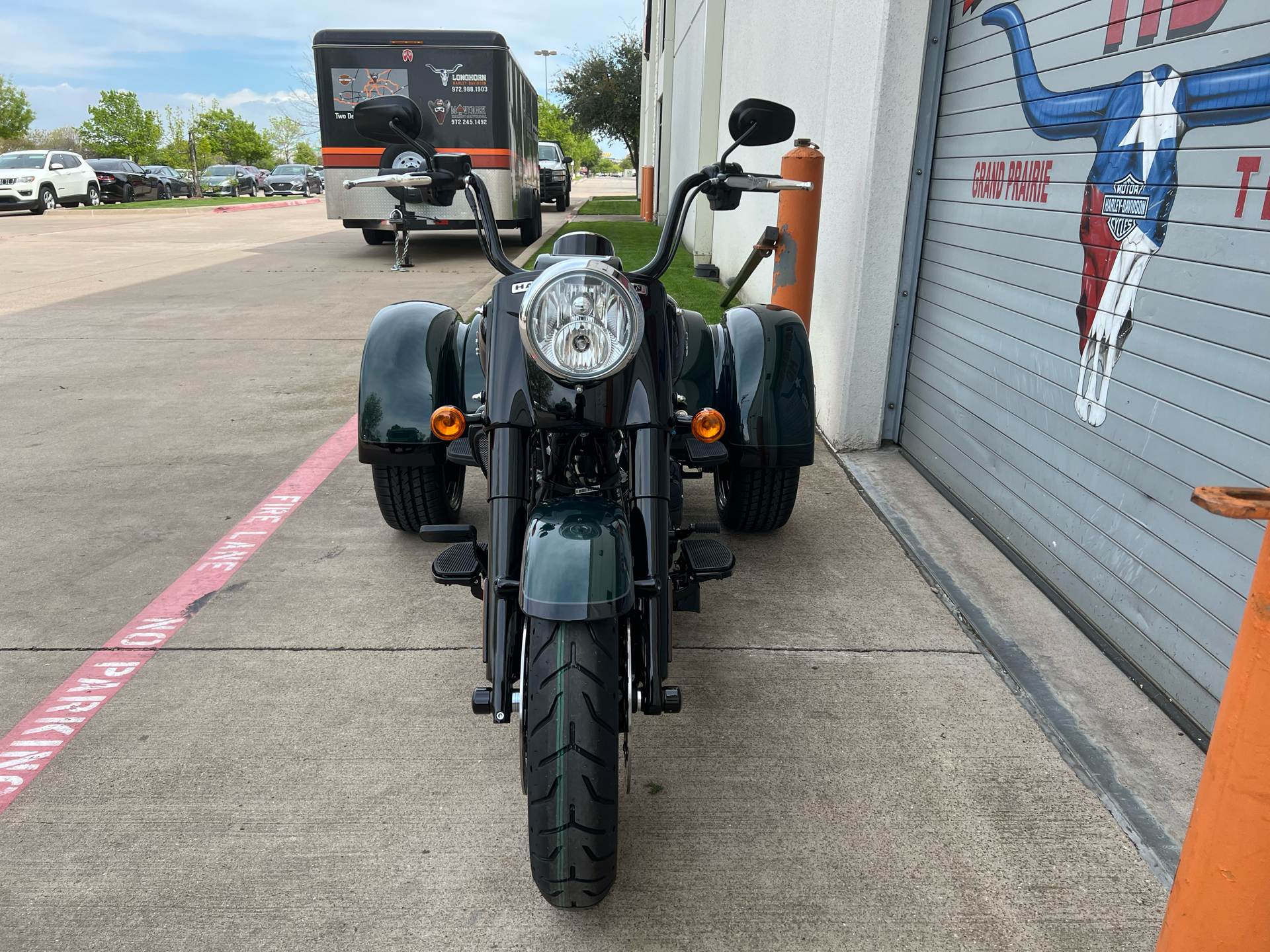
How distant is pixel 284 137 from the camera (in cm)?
9938

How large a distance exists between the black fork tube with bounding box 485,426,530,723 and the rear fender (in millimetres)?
1467

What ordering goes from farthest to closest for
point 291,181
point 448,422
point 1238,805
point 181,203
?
point 291,181
point 181,203
point 448,422
point 1238,805

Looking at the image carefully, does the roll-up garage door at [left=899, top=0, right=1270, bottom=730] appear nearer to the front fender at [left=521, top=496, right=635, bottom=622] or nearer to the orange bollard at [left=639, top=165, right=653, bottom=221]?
the front fender at [left=521, top=496, right=635, bottom=622]

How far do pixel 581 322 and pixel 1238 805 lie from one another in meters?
1.51

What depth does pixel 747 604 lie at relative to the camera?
3.46 meters

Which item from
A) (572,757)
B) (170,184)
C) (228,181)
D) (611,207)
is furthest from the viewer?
(228,181)

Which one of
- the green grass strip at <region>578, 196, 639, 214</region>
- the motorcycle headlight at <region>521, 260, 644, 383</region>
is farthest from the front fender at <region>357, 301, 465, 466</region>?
the green grass strip at <region>578, 196, 639, 214</region>

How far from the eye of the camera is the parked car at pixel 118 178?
31.2m

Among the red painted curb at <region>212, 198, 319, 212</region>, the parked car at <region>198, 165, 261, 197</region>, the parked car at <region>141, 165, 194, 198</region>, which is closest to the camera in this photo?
the red painted curb at <region>212, 198, 319, 212</region>

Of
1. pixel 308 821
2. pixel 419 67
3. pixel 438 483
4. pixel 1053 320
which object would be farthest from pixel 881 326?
pixel 419 67

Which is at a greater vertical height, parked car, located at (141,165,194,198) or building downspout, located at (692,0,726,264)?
building downspout, located at (692,0,726,264)

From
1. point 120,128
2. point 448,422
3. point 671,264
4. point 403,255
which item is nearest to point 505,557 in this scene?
point 448,422

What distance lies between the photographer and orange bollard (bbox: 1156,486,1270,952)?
1.36 metres

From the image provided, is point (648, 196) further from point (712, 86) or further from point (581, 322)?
point (581, 322)
